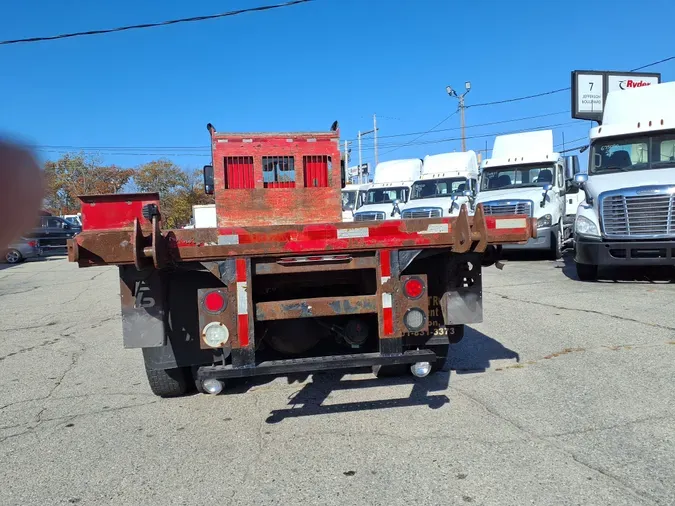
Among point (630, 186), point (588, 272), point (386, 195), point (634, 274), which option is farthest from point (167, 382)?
point (386, 195)

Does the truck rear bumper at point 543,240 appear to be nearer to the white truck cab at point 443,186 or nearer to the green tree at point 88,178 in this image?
the white truck cab at point 443,186

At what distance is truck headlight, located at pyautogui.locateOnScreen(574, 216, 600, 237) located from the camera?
33.6 ft

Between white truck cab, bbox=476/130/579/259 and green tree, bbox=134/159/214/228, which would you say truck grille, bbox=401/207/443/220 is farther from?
green tree, bbox=134/159/214/228

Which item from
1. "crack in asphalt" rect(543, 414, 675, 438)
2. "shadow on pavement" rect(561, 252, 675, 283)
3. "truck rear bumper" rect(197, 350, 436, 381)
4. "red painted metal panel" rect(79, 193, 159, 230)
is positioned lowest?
"crack in asphalt" rect(543, 414, 675, 438)


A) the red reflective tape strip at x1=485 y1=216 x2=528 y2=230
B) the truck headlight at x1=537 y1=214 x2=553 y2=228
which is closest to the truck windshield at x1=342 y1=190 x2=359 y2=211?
the truck headlight at x1=537 y1=214 x2=553 y2=228

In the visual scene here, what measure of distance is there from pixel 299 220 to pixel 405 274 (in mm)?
2477

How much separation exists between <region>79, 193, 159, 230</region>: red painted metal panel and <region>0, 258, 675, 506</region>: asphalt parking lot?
5.12ft

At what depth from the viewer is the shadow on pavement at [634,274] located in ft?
35.9

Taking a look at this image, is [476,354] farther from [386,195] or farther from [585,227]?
[386,195]

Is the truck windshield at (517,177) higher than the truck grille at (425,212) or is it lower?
higher

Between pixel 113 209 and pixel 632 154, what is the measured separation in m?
9.77

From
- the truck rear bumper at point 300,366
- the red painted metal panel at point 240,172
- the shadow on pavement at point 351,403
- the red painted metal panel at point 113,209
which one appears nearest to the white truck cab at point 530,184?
the red painted metal panel at point 240,172

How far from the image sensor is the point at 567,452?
3.56 metres

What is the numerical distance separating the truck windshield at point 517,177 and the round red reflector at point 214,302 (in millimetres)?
13296
